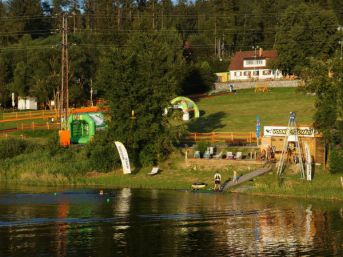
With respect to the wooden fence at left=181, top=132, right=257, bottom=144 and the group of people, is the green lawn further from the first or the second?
the group of people

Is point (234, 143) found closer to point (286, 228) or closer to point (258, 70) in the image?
point (286, 228)

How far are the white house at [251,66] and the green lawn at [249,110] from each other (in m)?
30.5

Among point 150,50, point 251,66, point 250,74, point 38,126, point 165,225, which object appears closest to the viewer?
point 165,225

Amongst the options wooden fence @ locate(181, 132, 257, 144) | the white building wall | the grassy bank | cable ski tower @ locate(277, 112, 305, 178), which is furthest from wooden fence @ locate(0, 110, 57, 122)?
the white building wall

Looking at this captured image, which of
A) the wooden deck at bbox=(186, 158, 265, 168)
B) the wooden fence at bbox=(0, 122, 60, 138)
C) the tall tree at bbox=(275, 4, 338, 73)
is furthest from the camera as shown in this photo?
the tall tree at bbox=(275, 4, 338, 73)

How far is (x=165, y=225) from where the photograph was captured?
44125mm

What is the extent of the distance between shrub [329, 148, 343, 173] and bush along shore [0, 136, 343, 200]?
0.50 metres

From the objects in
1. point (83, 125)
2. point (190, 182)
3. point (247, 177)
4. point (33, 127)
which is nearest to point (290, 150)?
point (247, 177)

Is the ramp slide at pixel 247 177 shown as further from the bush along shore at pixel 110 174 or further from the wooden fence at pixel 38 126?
the wooden fence at pixel 38 126

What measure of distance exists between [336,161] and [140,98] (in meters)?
20.1

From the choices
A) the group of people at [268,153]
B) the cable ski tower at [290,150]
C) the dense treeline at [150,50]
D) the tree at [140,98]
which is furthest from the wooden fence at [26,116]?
the cable ski tower at [290,150]

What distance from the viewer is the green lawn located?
9244 centimetres

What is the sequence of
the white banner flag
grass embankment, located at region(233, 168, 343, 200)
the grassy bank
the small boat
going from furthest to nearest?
the white banner flag → the small boat → the grassy bank → grass embankment, located at region(233, 168, 343, 200)

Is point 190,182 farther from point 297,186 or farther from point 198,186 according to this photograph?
point 297,186
